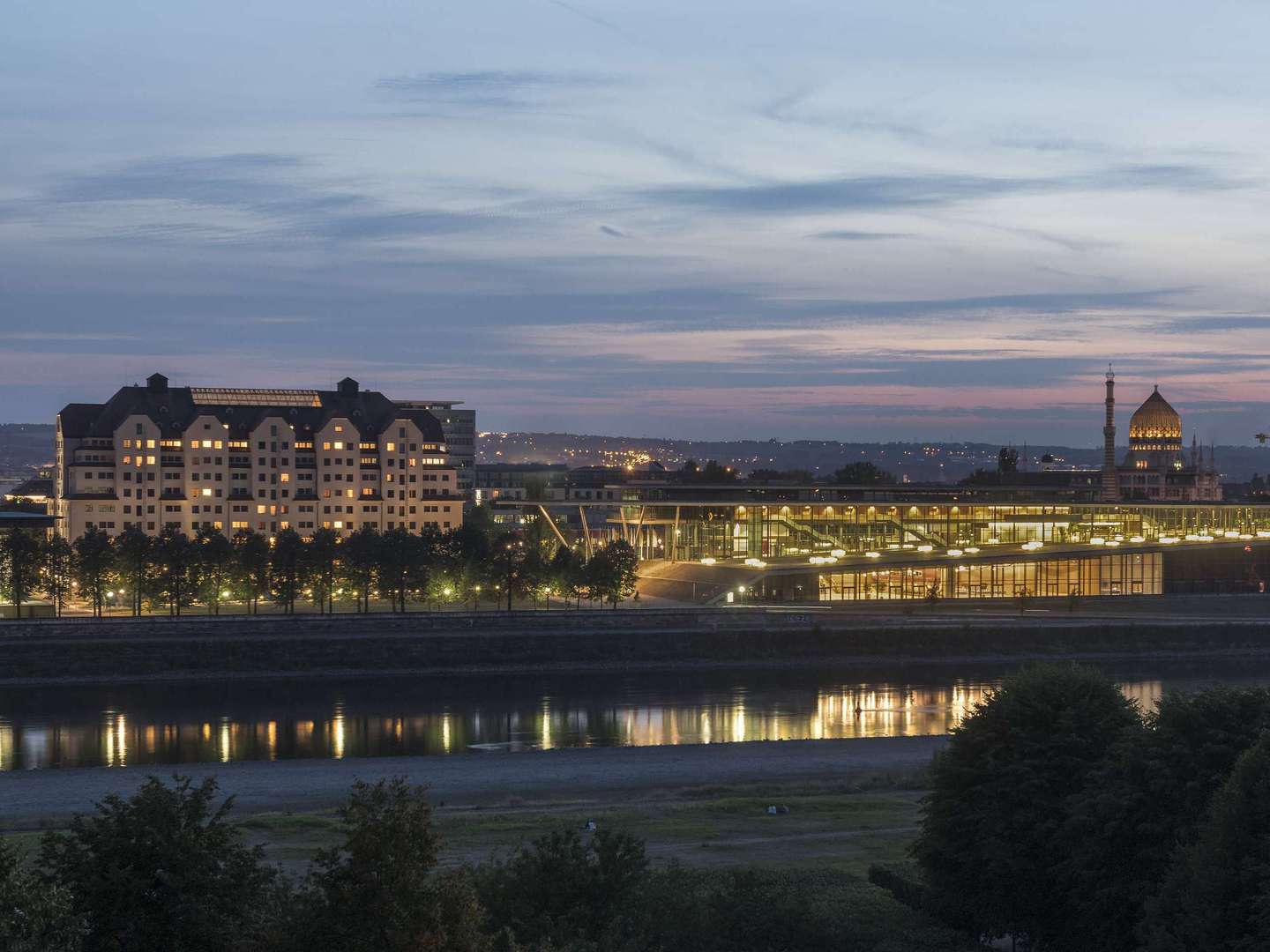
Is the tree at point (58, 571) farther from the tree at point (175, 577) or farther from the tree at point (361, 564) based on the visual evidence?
the tree at point (361, 564)

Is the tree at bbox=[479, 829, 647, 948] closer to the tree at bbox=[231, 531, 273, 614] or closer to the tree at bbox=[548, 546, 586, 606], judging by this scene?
the tree at bbox=[231, 531, 273, 614]

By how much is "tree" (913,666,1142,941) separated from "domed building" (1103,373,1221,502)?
130 meters

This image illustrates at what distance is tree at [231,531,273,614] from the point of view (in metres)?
81.7

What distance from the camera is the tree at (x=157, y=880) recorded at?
62.7 ft

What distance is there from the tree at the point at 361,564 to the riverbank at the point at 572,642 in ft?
24.2

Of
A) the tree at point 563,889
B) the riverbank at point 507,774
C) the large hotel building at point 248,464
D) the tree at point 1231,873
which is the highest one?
the large hotel building at point 248,464

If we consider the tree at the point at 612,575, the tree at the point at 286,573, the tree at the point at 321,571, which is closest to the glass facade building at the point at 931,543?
the tree at the point at 612,575

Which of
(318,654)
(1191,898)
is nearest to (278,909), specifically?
(1191,898)

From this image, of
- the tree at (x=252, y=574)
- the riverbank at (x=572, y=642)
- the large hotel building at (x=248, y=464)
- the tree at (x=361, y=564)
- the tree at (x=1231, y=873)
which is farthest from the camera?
the large hotel building at (x=248, y=464)

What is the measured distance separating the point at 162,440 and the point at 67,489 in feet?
20.3

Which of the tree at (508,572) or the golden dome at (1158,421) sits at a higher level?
the golden dome at (1158,421)

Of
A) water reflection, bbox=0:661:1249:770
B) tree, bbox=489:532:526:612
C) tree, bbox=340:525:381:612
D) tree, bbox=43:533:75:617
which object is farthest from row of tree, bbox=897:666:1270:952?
tree, bbox=43:533:75:617

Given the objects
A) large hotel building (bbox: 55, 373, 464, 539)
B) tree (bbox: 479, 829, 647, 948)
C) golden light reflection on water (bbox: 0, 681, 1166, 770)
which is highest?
large hotel building (bbox: 55, 373, 464, 539)

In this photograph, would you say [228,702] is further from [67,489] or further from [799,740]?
[67,489]
